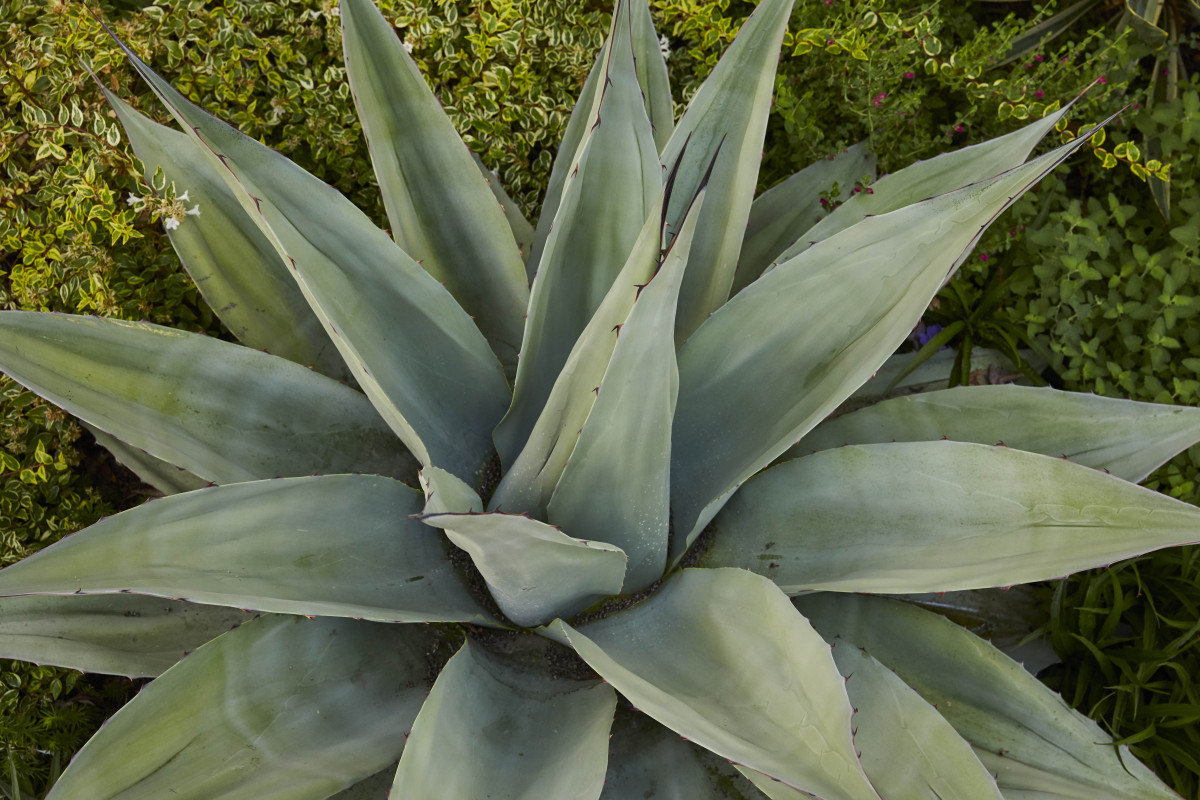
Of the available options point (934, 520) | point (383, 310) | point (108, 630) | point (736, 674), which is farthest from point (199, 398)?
point (934, 520)

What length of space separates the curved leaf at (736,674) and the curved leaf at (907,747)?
0.60ft

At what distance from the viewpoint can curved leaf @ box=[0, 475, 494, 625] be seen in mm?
963

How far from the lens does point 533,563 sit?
99 cm

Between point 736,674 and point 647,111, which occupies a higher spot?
point 647,111

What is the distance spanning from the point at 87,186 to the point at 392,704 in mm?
1204

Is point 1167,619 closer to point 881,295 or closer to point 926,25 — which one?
point 881,295

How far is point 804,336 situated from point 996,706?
2.14 feet

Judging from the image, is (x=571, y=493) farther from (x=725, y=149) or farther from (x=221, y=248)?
(x=221, y=248)

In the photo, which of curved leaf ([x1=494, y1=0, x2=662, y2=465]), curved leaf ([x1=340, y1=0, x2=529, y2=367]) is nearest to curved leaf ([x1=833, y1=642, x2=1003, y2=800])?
curved leaf ([x1=494, y1=0, x2=662, y2=465])

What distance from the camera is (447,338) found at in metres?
1.25

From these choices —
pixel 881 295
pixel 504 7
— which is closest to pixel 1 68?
pixel 504 7

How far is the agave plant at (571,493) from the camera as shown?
100cm

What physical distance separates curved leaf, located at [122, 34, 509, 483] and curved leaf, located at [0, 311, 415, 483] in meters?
0.15

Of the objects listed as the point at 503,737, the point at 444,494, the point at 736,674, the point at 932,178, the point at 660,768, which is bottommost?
the point at 660,768
